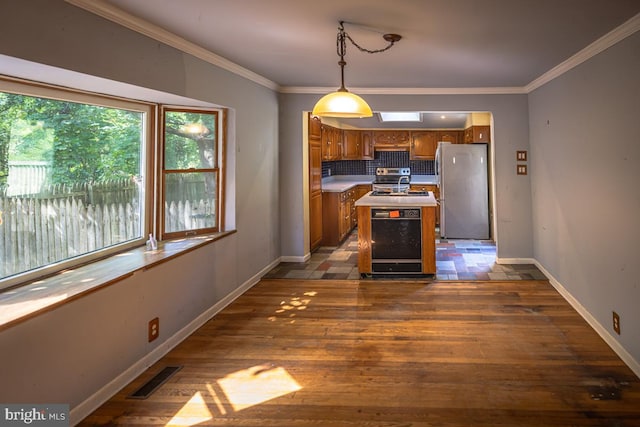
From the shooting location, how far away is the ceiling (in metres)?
2.38

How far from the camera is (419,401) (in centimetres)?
217

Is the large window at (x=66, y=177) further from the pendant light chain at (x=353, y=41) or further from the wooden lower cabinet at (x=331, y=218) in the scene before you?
the wooden lower cabinet at (x=331, y=218)

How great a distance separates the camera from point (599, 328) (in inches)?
119

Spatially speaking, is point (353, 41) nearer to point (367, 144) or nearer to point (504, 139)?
point (504, 139)

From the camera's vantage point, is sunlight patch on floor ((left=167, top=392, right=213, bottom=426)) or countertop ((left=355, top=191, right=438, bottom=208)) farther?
countertop ((left=355, top=191, right=438, bottom=208))

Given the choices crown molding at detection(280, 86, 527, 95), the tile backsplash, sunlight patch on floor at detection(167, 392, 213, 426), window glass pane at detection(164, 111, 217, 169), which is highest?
crown molding at detection(280, 86, 527, 95)

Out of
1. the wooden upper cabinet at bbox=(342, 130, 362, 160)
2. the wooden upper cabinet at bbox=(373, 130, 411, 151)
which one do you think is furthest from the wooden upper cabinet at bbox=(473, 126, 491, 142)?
the wooden upper cabinet at bbox=(342, 130, 362, 160)

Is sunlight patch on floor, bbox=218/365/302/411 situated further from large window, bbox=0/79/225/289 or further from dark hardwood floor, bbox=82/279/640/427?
large window, bbox=0/79/225/289

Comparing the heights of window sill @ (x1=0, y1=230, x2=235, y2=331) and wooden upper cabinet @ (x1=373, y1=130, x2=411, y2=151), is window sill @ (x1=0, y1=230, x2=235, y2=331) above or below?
below

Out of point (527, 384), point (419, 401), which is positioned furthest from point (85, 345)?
point (527, 384)

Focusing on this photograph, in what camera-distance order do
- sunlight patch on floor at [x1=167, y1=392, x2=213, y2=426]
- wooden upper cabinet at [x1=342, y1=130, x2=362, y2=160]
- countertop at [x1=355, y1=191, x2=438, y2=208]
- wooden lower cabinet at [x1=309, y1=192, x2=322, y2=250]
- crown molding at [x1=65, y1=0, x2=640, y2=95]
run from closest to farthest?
sunlight patch on floor at [x1=167, y1=392, x2=213, y2=426] < crown molding at [x1=65, y1=0, x2=640, y2=95] < countertop at [x1=355, y1=191, x2=438, y2=208] < wooden lower cabinet at [x1=309, y1=192, x2=322, y2=250] < wooden upper cabinet at [x1=342, y1=130, x2=362, y2=160]

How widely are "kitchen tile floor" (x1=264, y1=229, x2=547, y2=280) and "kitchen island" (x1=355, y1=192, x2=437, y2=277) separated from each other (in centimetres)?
26

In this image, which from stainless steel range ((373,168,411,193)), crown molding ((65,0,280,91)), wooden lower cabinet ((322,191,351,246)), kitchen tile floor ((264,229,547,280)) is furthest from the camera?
stainless steel range ((373,168,411,193))

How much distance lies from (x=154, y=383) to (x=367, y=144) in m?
7.22
